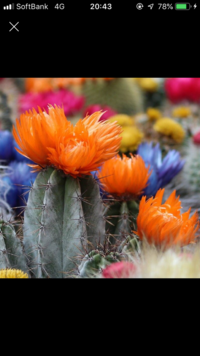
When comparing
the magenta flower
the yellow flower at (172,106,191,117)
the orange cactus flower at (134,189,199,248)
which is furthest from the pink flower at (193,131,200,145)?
the orange cactus flower at (134,189,199,248)

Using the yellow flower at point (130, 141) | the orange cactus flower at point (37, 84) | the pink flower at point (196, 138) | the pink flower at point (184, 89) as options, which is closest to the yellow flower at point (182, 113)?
the pink flower at point (184, 89)

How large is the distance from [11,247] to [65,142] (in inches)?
8.0

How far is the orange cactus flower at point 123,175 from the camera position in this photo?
2.65 ft

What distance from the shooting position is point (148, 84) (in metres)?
2.16

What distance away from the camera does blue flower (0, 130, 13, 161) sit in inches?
42.9

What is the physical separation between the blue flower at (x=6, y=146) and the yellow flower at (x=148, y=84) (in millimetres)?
1198

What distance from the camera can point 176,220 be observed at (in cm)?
71

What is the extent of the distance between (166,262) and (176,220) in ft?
0.42

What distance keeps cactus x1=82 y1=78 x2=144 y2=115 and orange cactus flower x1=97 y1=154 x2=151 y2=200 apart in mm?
1017

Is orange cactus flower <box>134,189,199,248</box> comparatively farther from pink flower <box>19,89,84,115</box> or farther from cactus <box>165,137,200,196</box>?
pink flower <box>19,89,84,115</box>

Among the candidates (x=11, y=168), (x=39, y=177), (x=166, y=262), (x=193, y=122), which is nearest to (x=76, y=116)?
(x=193, y=122)
